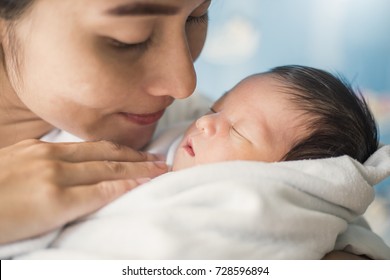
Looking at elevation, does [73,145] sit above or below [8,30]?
below

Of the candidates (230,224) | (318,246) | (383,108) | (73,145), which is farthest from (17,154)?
(383,108)

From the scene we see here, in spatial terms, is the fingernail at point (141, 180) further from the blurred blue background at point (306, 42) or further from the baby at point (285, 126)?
the blurred blue background at point (306, 42)

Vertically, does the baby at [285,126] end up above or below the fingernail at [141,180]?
above

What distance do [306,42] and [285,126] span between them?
714 mm

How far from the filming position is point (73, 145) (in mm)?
866

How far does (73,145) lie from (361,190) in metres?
0.44

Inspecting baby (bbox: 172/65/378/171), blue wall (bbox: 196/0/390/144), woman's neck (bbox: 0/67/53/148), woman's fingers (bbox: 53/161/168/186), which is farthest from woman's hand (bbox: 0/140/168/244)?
blue wall (bbox: 196/0/390/144)

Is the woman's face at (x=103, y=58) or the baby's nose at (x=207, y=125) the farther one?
the baby's nose at (x=207, y=125)

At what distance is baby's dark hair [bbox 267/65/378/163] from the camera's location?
0.89 metres

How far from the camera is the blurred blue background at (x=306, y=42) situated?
1.39 m

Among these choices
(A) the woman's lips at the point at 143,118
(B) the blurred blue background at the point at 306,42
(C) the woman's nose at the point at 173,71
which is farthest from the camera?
(B) the blurred blue background at the point at 306,42

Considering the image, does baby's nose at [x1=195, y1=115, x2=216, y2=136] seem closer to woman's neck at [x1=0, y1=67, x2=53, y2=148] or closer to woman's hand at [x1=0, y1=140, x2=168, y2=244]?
woman's hand at [x1=0, y1=140, x2=168, y2=244]

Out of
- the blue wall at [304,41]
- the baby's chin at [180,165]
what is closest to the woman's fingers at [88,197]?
the baby's chin at [180,165]
